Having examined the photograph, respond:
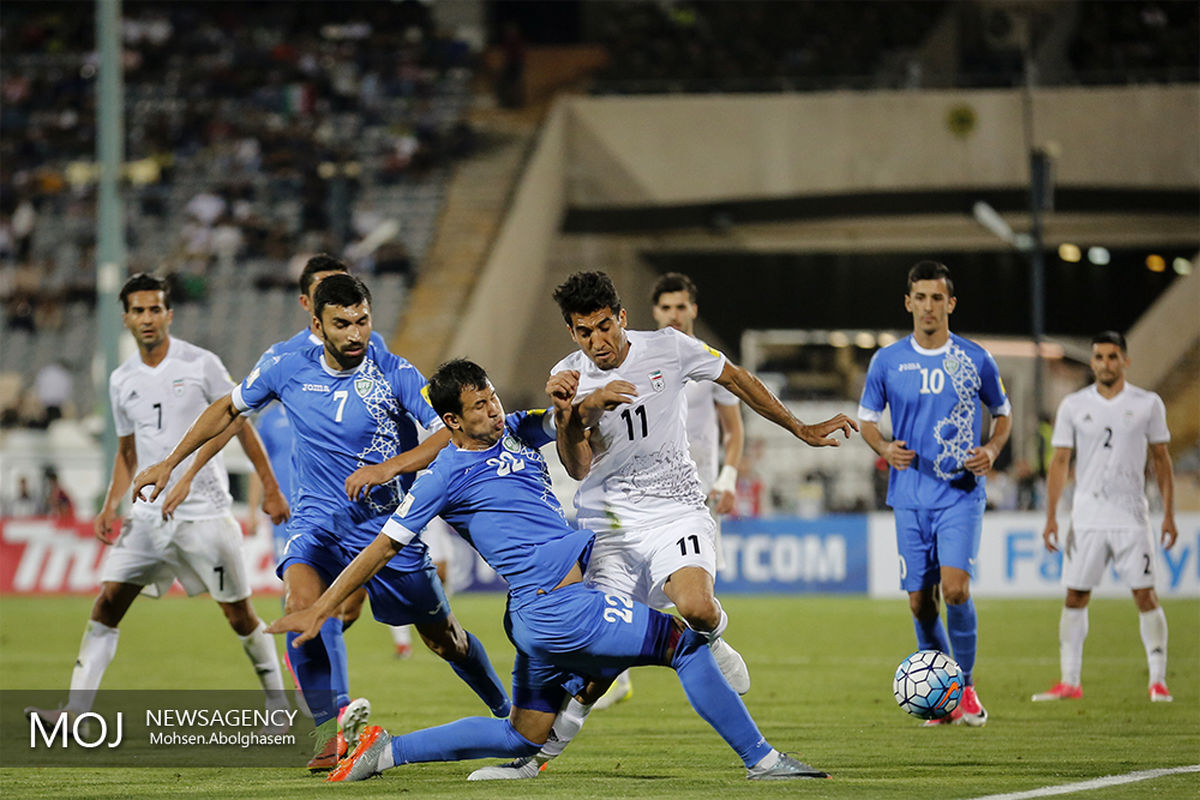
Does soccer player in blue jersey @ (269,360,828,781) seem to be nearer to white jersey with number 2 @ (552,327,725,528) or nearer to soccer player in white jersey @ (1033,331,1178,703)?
white jersey with number 2 @ (552,327,725,528)

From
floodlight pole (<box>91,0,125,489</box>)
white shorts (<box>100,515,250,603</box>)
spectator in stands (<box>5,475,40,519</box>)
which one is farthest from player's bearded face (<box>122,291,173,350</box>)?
spectator in stands (<box>5,475,40,519</box>)

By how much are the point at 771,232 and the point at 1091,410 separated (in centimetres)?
2393

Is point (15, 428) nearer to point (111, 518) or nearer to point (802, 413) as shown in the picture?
point (802, 413)

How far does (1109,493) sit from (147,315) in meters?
6.33

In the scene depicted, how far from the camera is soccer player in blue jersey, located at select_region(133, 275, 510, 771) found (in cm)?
742

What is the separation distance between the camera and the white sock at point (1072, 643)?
10266 mm

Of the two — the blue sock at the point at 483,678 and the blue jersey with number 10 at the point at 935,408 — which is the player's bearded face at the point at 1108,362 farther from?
the blue sock at the point at 483,678

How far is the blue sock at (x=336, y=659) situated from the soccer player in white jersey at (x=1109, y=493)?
16.2 ft

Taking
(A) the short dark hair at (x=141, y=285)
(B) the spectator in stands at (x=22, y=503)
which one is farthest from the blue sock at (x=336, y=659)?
(B) the spectator in stands at (x=22, y=503)

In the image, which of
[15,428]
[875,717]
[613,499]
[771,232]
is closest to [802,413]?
[771,232]

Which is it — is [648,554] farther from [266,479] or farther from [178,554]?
[178,554]

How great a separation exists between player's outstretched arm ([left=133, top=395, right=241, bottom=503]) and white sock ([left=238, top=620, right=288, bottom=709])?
1755 millimetres

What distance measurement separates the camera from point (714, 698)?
6.29m

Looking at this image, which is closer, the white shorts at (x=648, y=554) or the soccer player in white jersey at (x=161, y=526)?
the white shorts at (x=648, y=554)
